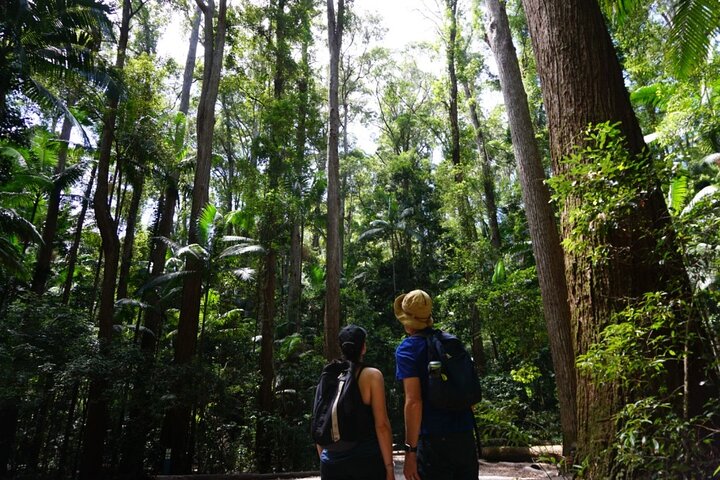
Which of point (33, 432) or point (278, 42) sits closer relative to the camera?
point (33, 432)

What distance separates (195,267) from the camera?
1113 cm

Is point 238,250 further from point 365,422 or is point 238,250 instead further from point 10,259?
point 365,422

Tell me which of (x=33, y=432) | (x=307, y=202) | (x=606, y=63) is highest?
(x=307, y=202)

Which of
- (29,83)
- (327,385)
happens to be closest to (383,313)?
(29,83)

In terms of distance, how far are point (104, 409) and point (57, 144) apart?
794 centimetres

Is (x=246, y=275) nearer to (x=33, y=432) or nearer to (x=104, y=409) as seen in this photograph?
(x=104, y=409)

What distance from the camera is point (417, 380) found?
8.32 ft

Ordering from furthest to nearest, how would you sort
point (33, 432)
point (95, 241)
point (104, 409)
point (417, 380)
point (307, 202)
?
point (95, 241)
point (307, 202)
point (33, 432)
point (104, 409)
point (417, 380)

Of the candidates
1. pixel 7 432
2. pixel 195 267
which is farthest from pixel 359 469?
pixel 7 432

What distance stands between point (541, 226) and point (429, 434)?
3.78m

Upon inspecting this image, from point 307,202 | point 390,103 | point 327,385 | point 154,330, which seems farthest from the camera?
point 390,103

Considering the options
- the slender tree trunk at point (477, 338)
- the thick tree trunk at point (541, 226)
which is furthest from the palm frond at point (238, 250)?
the slender tree trunk at point (477, 338)

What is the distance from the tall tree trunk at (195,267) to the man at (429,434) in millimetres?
8334

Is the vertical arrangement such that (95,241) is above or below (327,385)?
above
